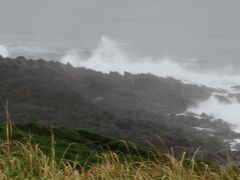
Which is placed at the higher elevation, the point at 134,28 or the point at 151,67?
the point at 134,28

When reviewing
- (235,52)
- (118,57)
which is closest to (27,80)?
(118,57)

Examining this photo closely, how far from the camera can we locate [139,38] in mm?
85500

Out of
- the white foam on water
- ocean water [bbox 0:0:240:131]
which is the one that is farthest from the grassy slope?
the white foam on water

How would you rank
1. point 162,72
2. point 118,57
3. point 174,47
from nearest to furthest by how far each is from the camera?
point 162,72
point 118,57
point 174,47

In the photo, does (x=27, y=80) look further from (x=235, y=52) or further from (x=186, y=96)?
(x=235, y=52)

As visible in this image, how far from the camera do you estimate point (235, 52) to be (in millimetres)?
72500

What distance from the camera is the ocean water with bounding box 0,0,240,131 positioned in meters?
62.6

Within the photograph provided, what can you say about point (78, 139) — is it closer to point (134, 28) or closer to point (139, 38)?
point (139, 38)

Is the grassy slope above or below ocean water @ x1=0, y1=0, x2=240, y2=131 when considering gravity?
below

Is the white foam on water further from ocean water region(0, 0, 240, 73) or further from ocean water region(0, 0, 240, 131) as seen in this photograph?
ocean water region(0, 0, 240, 73)

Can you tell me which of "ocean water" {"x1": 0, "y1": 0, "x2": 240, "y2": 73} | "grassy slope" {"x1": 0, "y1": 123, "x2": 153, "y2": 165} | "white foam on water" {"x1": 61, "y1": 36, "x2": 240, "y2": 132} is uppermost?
"ocean water" {"x1": 0, "y1": 0, "x2": 240, "y2": 73}

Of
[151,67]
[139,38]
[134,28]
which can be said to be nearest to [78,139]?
[151,67]

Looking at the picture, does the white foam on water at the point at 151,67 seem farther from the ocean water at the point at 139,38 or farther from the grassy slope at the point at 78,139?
the grassy slope at the point at 78,139

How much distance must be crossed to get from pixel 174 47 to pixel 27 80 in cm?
4130
